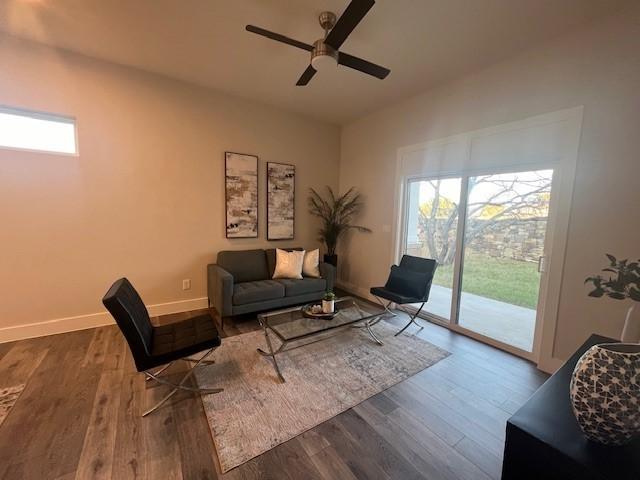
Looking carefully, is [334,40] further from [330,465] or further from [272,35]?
[330,465]

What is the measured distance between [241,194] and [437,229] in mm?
2773

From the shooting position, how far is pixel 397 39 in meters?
2.42

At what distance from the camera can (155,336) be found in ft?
6.95

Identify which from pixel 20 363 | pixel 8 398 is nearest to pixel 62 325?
pixel 20 363

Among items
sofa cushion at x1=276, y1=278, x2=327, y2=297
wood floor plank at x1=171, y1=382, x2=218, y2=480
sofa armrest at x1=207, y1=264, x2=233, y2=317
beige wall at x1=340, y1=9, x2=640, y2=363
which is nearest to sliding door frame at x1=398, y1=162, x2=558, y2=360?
beige wall at x1=340, y1=9, x2=640, y2=363

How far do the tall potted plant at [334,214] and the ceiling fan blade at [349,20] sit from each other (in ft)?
8.79

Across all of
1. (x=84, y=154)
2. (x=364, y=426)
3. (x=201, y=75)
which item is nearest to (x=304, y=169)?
(x=201, y=75)

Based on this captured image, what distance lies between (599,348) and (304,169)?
159 inches

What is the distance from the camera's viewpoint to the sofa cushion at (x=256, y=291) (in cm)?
313

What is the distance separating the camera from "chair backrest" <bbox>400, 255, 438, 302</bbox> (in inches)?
122

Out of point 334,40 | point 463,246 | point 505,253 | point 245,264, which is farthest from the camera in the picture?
point 245,264

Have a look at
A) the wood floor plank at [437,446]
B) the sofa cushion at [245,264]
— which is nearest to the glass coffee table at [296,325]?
the wood floor plank at [437,446]

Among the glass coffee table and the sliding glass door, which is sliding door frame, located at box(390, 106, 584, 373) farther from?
the glass coffee table

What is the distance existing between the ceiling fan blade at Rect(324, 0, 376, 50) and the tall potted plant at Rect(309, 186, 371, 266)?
105 inches
